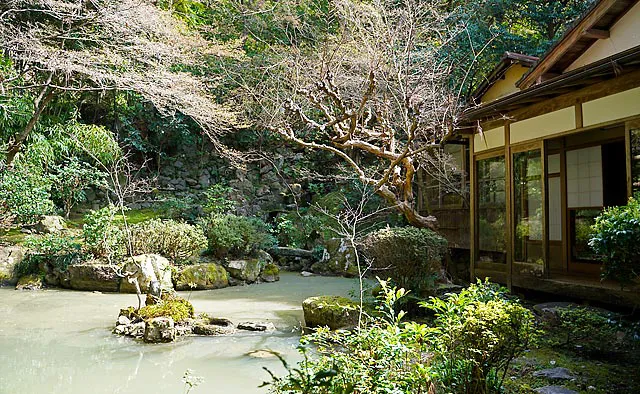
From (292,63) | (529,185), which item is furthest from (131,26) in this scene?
(529,185)

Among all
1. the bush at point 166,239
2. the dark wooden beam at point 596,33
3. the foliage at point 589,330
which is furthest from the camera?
the bush at point 166,239

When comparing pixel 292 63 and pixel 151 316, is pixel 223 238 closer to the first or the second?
pixel 292 63

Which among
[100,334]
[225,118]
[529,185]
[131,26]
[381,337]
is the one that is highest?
[131,26]

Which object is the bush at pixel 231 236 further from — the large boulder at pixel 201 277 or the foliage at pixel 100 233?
the foliage at pixel 100 233

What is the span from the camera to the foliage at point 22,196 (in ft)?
37.5

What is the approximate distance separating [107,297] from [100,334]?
338 centimetres

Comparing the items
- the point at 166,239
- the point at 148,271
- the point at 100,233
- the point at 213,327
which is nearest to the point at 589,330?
the point at 213,327

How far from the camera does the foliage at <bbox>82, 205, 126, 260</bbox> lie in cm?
1066

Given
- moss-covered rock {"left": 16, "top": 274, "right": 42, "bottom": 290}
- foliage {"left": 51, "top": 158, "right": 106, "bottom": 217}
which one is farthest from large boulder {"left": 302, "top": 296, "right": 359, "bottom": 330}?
foliage {"left": 51, "top": 158, "right": 106, "bottom": 217}

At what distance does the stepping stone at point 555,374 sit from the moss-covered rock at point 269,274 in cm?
851

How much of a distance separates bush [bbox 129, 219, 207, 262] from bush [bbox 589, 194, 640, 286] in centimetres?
900

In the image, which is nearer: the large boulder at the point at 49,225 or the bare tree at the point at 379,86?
the bare tree at the point at 379,86

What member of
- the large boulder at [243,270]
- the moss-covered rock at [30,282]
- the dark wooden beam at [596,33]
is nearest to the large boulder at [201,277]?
the large boulder at [243,270]

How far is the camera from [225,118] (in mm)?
10094
